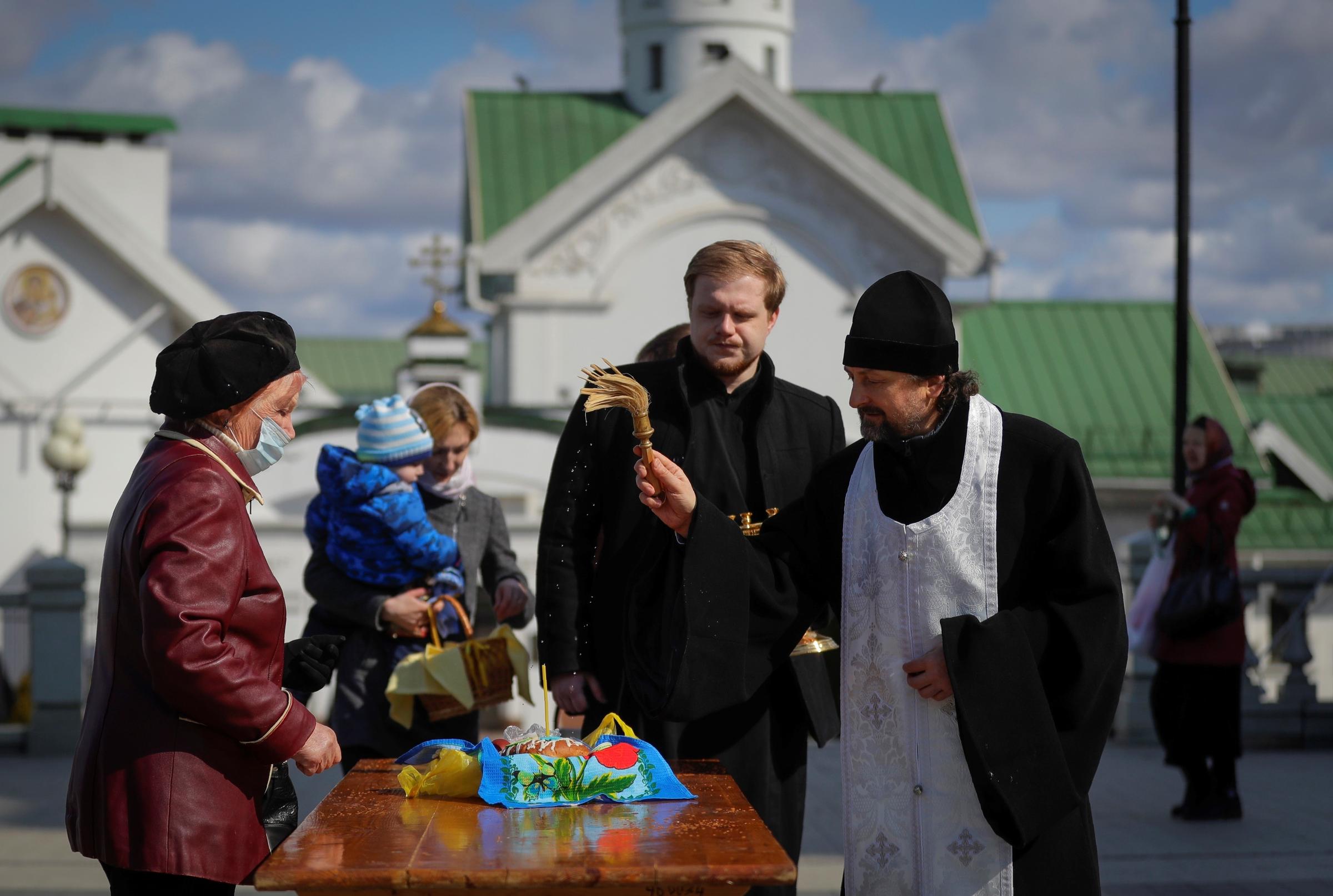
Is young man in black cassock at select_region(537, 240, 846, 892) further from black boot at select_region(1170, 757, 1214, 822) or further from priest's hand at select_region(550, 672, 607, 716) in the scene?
black boot at select_region(1170, 757, 1214, 822)

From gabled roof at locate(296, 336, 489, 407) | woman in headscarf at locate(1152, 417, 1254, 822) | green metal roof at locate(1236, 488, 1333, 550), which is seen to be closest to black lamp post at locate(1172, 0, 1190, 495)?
woman in headscarf at locate(1152, 417, 1254, 822)

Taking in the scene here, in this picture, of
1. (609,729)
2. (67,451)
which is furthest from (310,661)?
(67,451)

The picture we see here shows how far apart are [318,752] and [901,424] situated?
156cm

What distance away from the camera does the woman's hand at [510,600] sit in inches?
221

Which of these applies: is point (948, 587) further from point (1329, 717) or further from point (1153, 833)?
point (1329, 717)

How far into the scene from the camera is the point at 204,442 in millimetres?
3510

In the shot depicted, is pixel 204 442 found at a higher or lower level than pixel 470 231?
lower

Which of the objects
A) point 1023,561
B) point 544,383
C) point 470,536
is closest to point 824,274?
point 544,383

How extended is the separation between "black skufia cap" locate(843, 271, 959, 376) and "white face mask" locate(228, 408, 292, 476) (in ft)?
4.41

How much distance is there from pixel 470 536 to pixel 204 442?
2.24 meters

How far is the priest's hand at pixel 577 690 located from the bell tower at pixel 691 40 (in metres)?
22.2

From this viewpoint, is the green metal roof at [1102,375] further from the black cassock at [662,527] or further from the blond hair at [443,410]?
the black cassock at [662,527]

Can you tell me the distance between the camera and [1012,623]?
3.61 meters

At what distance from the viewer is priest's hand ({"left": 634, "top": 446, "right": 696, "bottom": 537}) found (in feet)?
13.1
